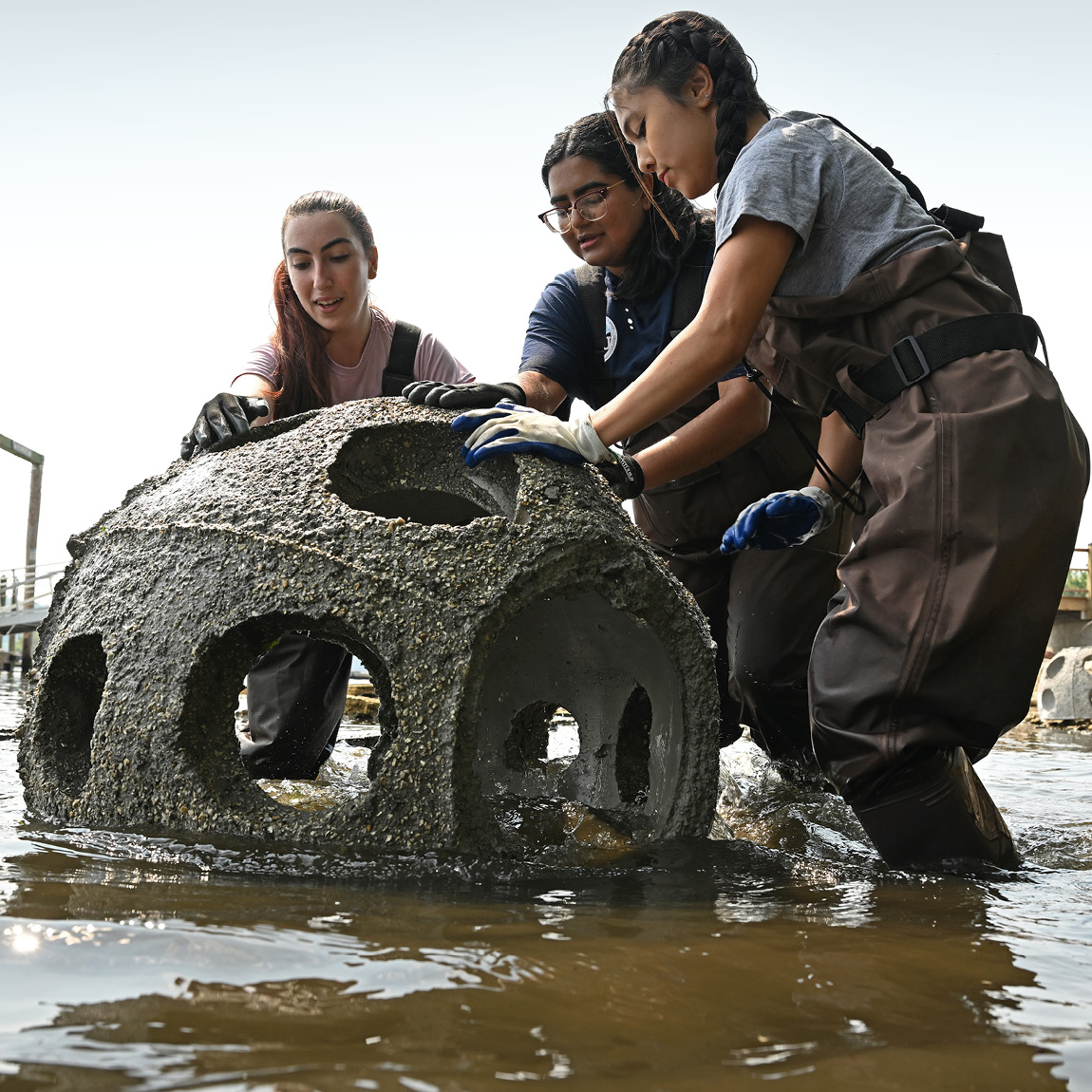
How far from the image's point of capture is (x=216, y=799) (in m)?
2.49

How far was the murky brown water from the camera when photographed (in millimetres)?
1151

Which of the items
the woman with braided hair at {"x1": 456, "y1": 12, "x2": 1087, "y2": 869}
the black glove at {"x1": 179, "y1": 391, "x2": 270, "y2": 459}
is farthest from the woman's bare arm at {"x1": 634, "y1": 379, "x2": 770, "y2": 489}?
the black glove at {"x1": 179, "y1": 391, "x2": 270, "y2": 459}

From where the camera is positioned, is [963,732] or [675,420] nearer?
[963,732]

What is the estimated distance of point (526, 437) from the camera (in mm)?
2834

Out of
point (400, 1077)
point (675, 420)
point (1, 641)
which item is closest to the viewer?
point (400, 1077)

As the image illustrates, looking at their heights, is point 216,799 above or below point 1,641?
below

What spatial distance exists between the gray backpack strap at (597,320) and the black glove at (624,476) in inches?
40.2

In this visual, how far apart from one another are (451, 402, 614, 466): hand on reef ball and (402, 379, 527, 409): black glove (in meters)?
0.21

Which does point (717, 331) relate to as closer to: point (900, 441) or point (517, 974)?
point (900, 441)

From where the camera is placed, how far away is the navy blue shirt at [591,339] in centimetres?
410

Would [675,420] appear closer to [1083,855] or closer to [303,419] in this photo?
[303,419]

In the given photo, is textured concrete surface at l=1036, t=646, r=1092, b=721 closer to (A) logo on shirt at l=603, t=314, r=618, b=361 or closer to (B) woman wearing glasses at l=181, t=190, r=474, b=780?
(A) logo on shirt at l=603, t=314, r=618, b=361

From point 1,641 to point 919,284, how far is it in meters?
21.7

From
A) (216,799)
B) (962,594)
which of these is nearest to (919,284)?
(962,594)
